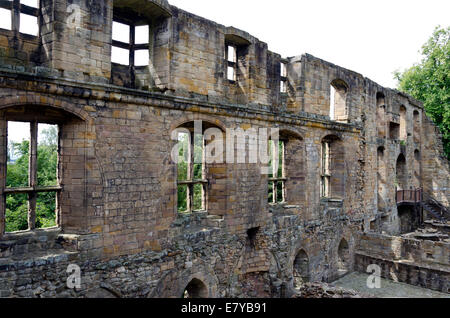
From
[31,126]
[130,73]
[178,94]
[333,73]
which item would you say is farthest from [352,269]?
[31,126]

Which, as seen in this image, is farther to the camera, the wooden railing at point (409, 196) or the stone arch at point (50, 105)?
the wooden railing at point (409, 196)

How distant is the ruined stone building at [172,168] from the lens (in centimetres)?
632

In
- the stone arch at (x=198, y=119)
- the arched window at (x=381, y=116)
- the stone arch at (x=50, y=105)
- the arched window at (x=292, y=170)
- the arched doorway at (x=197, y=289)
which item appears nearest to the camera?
the stone arch at (x=50, y=105)

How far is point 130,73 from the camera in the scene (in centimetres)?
810

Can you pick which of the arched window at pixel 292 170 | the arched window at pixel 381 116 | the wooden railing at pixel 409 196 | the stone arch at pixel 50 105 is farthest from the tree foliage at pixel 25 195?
the wooden railing at pixel 409 196

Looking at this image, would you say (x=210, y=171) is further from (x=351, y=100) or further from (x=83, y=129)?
(x=351, y=100)

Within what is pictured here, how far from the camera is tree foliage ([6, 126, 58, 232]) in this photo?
2050cm

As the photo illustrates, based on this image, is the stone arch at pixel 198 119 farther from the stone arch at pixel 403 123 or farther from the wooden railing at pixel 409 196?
the stone arch at pixel 403 123

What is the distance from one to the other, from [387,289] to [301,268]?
3171mm

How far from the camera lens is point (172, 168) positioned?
26.6ft

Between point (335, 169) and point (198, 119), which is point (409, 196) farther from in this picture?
point (198, 119)

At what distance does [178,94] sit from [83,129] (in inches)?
93.3

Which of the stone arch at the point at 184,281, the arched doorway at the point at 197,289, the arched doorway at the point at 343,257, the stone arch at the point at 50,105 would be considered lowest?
the arched doorway at the point at 343,257

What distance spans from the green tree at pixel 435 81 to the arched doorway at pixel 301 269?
16.8 metres
